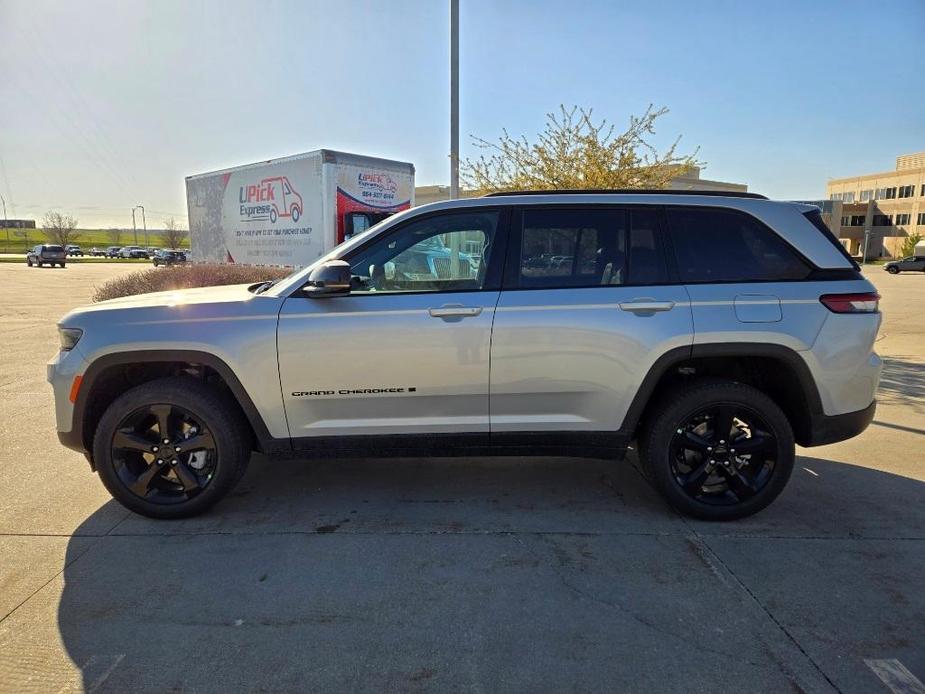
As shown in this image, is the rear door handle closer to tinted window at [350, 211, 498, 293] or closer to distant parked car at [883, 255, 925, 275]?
tinted window at [350, 211, 498, 293]

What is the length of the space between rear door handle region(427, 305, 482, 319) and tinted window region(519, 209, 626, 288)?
344 mm

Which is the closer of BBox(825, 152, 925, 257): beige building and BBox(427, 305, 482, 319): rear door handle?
BBox(427, 305, 482, 319): rear door handle

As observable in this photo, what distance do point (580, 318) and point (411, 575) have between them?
1.68 m

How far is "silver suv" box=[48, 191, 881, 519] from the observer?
3.29 m

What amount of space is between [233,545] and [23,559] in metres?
1.08

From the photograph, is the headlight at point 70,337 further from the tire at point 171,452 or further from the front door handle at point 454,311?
the front door handle at point 454,311

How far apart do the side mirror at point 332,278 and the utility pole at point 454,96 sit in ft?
18.5

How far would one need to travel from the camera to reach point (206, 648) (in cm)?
239

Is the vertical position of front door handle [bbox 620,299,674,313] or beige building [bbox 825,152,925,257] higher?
beige building [bbox 825,152,925,257]

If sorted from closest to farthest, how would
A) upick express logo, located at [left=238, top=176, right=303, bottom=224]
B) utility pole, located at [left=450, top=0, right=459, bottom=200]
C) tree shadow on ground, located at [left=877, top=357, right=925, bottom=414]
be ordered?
tree shadow on ground, located at [left=877, top=357, right=925, bottom=414] → utility pole, located at [left=450, top=0, right=459, bottom=200] → upick express logo, located at [left=238, top=176, right=303, bottom=224]

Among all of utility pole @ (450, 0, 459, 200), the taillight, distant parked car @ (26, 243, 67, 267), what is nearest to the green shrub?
utility pole @ (450, 0, 459, 200)

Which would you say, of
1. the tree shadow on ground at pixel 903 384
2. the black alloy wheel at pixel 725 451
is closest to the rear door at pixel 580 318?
the black alloy wheel at pixel 725 451

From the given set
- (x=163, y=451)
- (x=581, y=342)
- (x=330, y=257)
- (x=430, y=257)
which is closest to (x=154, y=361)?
(x=163, y=451)

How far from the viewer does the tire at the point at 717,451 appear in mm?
3387
